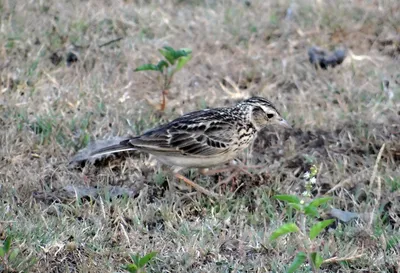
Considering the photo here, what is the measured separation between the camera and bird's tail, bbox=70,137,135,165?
260 inches

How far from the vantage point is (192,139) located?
6684 mm

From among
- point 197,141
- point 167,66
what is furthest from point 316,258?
point 167,66

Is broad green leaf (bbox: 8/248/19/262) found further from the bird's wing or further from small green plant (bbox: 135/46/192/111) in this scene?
small green plant (bbox: 135/46/192/111)

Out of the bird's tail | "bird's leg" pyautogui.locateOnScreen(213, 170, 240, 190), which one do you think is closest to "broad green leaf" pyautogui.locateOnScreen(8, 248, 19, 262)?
the bird's tail

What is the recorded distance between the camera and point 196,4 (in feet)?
34.0

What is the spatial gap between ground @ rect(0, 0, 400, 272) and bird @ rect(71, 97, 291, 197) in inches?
8.8

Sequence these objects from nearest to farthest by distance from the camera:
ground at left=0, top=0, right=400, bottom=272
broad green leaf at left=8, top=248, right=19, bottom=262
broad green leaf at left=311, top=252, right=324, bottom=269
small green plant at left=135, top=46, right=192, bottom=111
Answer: broad green leaf at left=311, top=252, right=324, bottom=269, broad green leaf at left=8, top=248, right=19, bottom=262, ground at left=0, top=0, right=400, bottom=272, small green plant at left=135, top=46, right=192, bottom=111

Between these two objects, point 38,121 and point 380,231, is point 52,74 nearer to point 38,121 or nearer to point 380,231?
point 38,121

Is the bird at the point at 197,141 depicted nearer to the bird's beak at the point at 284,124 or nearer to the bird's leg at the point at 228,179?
the bird's leg at the point at 228,179

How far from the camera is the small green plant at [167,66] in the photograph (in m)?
7.54

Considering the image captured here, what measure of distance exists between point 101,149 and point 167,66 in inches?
57.8

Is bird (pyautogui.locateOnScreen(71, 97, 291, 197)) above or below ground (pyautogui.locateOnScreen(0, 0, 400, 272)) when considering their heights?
above

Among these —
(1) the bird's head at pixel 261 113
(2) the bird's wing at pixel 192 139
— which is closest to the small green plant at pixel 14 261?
(2) the bird's wing at pixel 192 139

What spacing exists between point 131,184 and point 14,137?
1.28 metres
